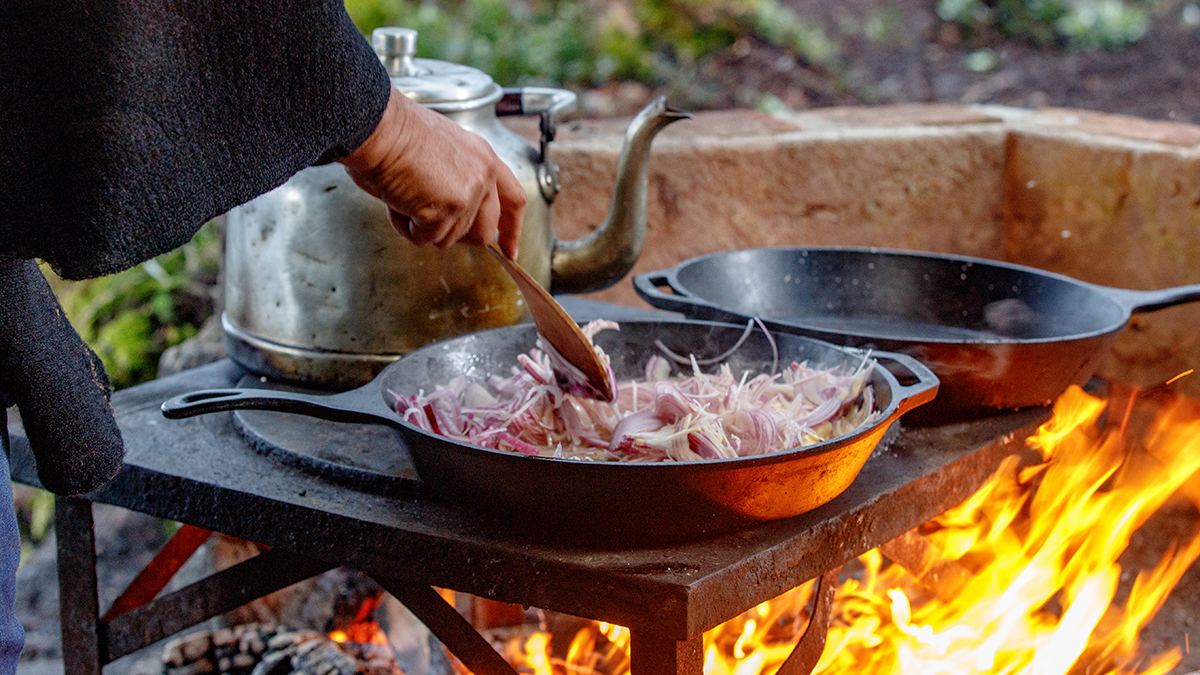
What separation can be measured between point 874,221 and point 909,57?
8.79ft

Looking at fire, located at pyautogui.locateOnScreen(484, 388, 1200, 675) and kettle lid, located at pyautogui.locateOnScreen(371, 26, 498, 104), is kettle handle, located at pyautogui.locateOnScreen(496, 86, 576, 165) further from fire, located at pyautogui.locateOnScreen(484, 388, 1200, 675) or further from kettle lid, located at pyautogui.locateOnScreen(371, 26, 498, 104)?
fire, located at pyautogui.locateOnScreen(484, 388, 1200, 675)

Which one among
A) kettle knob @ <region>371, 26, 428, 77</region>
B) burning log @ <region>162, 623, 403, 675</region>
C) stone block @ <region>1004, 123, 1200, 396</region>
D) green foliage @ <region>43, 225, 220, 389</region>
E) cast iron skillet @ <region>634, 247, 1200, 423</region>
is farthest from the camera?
green foliage @ <region>43, 225, 220, 389</region>

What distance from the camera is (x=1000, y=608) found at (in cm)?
182

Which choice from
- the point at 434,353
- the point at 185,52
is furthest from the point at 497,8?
the point at 185,52

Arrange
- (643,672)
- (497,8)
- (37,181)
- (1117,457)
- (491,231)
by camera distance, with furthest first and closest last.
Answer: (497,8) < (1117,457) < (491,231) < (643,672) < (37,181)

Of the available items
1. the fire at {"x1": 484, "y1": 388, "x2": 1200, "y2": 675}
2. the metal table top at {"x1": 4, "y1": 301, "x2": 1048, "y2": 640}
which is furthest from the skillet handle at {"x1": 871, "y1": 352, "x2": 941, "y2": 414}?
the fire at {"x1": 484, "y1": 388, "x2": 1200, "y2": 675}

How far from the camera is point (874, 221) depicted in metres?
2.83

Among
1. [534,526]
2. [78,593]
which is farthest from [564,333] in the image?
[78,593]

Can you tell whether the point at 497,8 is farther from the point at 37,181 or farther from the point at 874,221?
the point at 37,181

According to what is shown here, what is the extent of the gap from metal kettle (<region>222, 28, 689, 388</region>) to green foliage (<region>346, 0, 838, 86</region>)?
2562mm

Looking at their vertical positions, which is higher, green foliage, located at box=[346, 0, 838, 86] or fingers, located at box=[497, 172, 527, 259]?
fingers, located at box=[497, 172, 527, 259]

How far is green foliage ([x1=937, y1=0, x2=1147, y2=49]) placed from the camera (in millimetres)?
5004

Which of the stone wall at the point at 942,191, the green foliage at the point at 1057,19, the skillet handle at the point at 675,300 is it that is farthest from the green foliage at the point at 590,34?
the skillet handle at the point at 675,300

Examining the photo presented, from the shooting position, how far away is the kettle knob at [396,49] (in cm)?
161
